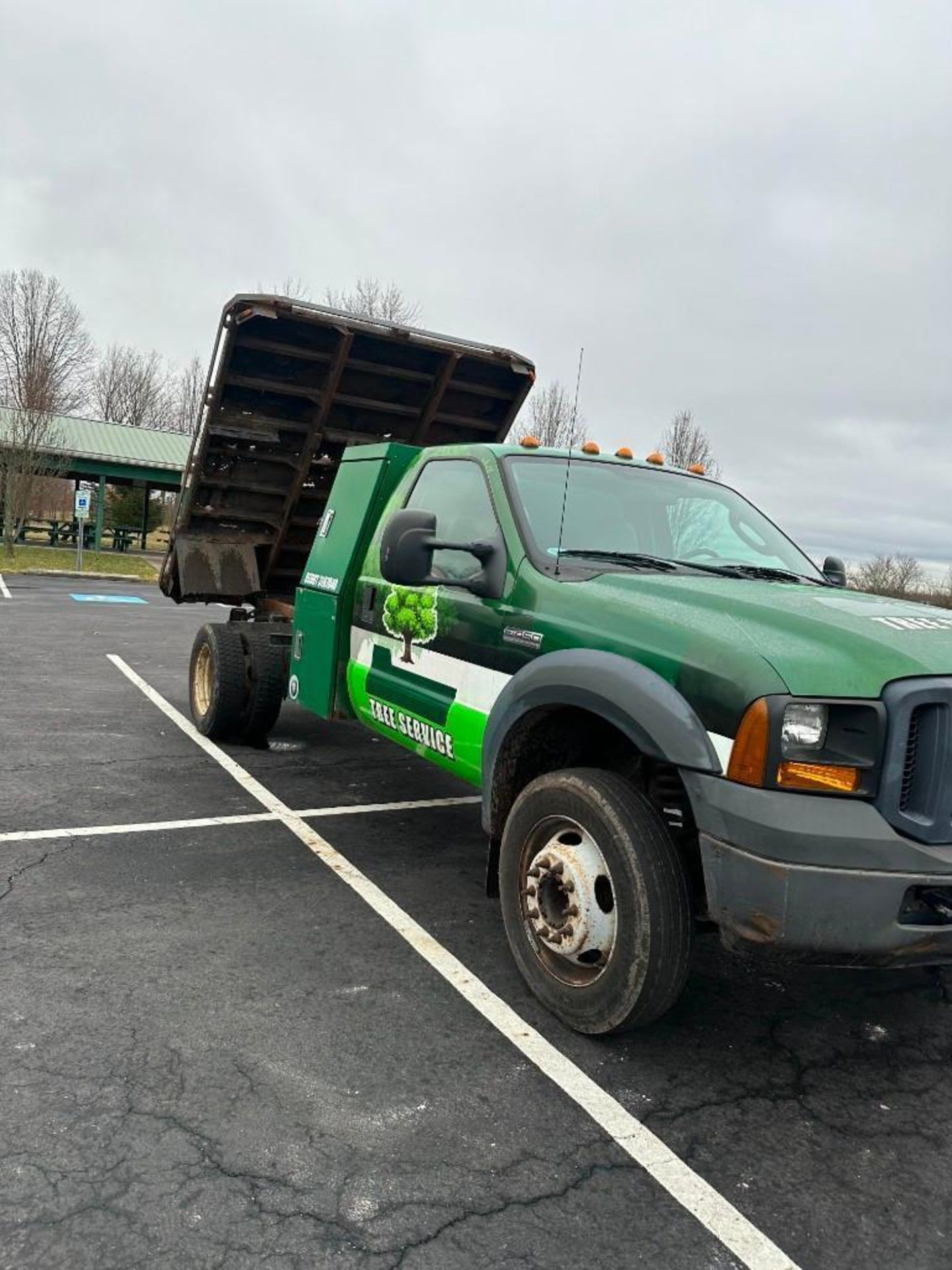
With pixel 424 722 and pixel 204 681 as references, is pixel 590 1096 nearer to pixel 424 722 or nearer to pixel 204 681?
pixel 424 722

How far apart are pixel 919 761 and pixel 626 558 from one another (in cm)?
155

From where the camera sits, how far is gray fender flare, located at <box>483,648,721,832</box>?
8.82 ft

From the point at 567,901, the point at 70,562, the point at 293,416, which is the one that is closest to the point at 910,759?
the point at 567,901

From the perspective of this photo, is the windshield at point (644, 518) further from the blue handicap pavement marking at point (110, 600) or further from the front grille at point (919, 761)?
the blue handicap pavement marking at point (110, 600)

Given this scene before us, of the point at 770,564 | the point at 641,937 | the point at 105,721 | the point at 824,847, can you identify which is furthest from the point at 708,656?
the point at 105,721

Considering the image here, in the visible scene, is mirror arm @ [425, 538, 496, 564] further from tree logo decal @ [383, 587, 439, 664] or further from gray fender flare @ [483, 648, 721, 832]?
gray fender flare @ [483, 648, 721, 832]

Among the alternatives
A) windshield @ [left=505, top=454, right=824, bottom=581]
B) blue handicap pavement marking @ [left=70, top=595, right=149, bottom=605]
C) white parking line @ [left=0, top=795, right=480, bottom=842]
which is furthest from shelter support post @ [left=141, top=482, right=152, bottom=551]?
windshield @ [left=505, top=454, right=824, bottom=581]

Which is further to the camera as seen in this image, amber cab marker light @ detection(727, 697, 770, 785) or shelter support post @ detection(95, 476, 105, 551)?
shelter support post @ detection(95, 476, 105, 551)

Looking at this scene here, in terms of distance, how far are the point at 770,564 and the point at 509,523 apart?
126 centimetres

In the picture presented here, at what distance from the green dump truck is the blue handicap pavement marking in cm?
1271

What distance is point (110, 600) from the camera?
18.0 m

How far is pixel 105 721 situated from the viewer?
737cm

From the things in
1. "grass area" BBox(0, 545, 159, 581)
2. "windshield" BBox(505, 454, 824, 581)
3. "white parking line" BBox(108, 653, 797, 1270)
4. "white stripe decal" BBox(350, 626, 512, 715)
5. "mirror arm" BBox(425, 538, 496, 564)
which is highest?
"windshield" BBox(505, 454, 824, 581)

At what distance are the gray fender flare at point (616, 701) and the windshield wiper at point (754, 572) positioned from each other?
91cm
